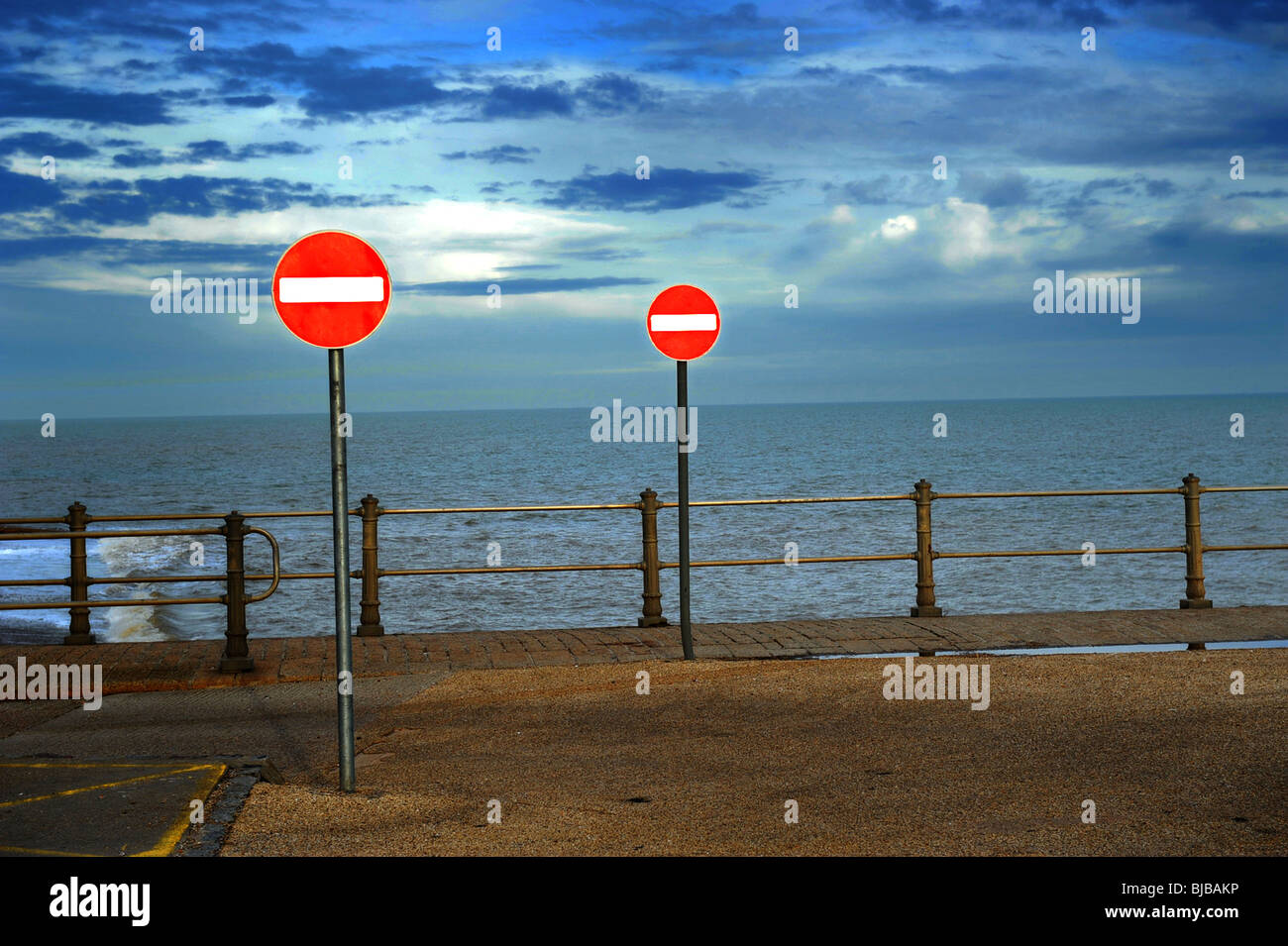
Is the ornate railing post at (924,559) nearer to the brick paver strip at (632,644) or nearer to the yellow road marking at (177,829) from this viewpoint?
the brick paver strip at (632,644)

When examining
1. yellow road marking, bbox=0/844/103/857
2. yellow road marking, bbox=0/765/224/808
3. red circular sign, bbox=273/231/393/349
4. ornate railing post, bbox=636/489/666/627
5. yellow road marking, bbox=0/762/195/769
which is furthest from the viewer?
ornate railing post, bbox=636/489/666/627

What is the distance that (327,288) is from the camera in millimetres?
5430

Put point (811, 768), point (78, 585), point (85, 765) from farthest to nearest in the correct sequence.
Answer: point (78, 585)
point (811, 768)
point (85, 765)

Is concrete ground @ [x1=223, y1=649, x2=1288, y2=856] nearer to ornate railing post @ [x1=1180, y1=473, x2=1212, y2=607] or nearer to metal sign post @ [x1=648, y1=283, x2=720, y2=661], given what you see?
metal sign post @ [x1=648, y1=283, x2=720, y2=661]

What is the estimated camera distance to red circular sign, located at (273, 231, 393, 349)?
541 centimetres

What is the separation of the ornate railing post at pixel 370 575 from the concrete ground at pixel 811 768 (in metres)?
2.15

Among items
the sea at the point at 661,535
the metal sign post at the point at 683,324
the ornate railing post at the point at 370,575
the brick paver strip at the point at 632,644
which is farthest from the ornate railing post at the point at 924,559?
the sea at the point at 661,535

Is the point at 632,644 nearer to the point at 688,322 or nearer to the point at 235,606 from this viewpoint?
the point at 688,322

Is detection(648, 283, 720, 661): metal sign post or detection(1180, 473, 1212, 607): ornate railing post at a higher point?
detection(648, 283, 720, 661): metal sign post

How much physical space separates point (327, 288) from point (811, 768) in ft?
10.1

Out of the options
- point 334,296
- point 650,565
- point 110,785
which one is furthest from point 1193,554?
point 110,785

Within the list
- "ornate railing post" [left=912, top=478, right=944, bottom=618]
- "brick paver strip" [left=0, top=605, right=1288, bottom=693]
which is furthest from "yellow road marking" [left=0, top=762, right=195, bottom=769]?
"ornate railing post" [left=912, top=478, right=944, bottom=618]

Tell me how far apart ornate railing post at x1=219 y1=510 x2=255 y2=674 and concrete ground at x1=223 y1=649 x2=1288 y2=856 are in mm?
1755
